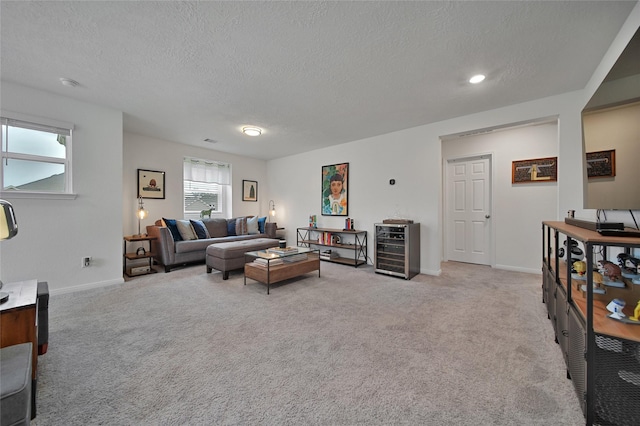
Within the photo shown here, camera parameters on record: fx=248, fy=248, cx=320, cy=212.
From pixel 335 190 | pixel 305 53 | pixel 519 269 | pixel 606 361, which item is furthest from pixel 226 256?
pixel 519 269

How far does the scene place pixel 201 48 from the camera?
212cm

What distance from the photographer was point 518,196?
13.8ft

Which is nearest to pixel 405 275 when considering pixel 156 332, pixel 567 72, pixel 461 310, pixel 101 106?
pixel 461 310

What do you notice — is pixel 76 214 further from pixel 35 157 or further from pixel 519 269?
pixel 519 269

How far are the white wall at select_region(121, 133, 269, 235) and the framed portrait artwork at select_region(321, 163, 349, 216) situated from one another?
225 cm

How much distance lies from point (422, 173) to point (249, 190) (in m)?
4.29

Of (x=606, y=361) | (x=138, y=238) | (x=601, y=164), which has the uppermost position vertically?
(x=601, y=164)

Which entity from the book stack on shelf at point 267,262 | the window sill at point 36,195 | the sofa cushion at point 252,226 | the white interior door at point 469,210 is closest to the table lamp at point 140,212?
the window sill at point 36,195

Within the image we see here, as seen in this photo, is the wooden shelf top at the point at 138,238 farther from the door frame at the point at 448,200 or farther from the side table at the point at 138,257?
the door frame at the point at 448,200

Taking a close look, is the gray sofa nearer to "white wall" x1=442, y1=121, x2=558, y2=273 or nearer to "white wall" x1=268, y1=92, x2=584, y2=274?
"white wall" x1=268, y1=92, x2=584, y2=274

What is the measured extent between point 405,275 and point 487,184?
8.04 feet

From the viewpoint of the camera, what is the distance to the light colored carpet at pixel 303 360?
130 centimetres

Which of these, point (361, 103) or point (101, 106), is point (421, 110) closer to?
point (361, 103)

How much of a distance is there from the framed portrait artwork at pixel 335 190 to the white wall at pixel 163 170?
2.25 m
